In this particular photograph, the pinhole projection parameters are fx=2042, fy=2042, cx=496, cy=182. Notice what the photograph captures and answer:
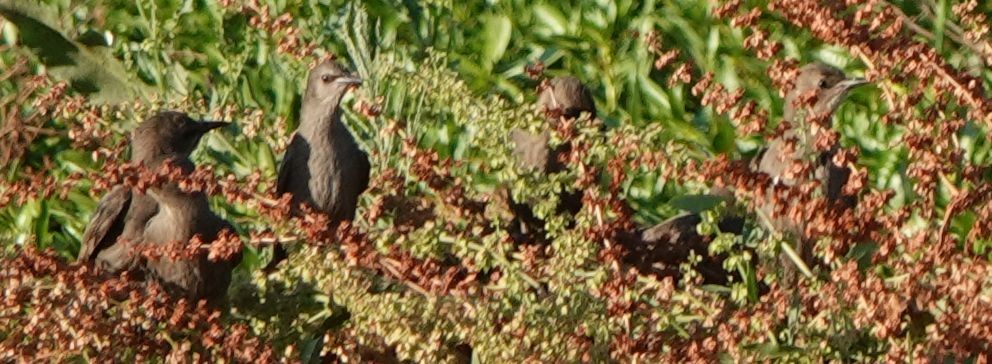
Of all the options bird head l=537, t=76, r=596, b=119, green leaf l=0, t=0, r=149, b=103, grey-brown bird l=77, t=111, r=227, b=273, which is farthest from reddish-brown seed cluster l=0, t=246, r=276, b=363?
green leaf l=0, t=0, r=149, b=103

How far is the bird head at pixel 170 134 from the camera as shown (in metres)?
5.47

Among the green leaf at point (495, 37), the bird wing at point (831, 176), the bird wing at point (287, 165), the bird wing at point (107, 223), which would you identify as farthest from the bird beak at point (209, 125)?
the green leaf at point (495, 37)

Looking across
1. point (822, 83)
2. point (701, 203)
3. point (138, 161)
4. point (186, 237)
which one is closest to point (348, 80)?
point (138, 161)

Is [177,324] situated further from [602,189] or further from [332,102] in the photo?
[332,102]

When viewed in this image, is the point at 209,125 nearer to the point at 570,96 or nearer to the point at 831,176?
the point at 570,96

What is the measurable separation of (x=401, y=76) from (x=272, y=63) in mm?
2998

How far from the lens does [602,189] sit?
4.57 m

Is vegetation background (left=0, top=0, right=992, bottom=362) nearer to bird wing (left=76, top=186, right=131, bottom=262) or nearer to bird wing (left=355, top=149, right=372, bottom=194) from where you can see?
bird wing (left=355, top=149, right=372, bottom=194)

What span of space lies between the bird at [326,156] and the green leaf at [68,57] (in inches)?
96.7

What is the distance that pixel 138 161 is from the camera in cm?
541

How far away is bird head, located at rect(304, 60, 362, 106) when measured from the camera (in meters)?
5.90

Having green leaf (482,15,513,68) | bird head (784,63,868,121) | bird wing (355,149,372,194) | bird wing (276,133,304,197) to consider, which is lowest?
green leaf (482,15,513,68)

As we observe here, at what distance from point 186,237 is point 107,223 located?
561 millimetres

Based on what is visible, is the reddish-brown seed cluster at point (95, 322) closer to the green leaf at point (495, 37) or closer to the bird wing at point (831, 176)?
the bird wing at point (831, 176)
